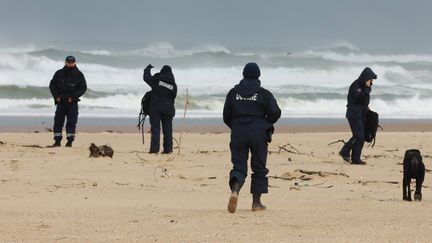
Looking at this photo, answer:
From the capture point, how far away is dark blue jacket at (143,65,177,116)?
14.4 m

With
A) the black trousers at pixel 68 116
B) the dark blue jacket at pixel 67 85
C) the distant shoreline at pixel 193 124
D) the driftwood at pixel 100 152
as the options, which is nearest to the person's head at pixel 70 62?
the dark blue jacket at pixel 67 85

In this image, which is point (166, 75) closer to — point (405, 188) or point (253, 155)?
point (405, 188)

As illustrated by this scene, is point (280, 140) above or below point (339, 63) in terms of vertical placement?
below

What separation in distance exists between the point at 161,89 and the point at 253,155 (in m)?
6.49

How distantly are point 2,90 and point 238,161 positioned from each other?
27699 millimetres

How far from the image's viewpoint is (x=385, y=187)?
10750mm

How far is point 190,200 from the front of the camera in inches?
361

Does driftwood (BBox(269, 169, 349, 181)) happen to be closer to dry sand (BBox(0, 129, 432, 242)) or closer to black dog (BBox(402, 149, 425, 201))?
dry sand (BBox(0, 129, 432, 242))

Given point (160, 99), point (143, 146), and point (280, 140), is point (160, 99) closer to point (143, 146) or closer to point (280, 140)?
point (143, 146)

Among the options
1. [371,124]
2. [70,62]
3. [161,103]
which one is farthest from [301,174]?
[70,62]

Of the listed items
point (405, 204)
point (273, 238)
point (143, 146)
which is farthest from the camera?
point (143, 146)

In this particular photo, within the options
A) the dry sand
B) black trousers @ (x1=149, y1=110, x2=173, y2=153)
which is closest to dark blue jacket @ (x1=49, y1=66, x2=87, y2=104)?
the dry sand

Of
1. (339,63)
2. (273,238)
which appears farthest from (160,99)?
(339,63)

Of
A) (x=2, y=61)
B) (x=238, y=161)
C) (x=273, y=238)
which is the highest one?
(x=2, y=61)
